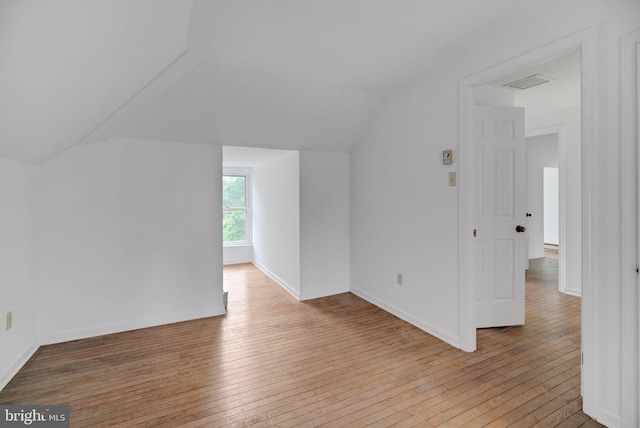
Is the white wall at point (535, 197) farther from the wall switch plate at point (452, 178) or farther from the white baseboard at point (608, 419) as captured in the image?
the white baseboard at point (608, 419)

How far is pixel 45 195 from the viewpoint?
257 cm

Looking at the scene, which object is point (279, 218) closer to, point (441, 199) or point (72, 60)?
point (441, 199)

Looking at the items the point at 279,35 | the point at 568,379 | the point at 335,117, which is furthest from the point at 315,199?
the point at 568,379

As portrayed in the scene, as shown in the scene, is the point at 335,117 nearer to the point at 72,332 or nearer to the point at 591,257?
the point at 591,257

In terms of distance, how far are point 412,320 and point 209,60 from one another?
2.87 metres

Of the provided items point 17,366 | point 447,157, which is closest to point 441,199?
point 447,157

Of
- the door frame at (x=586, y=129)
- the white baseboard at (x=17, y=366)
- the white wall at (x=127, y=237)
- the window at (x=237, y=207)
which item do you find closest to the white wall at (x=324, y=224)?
the white wall at (x=127, y=237)

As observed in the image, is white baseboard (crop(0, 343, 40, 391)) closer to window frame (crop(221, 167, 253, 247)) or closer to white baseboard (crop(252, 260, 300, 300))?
white baseboard (crop(252, 260, 300, 300))

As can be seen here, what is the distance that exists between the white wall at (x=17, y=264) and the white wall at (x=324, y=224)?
2.45 meters

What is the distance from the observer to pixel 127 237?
114 inches

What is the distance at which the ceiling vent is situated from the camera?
2962 millimetres

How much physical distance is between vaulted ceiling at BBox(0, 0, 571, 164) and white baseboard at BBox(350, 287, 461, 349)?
2.13m

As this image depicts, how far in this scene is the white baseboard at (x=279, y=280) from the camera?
3835 mm

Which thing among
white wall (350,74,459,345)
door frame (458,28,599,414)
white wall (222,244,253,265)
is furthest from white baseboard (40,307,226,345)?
door frame (458,28,599,414)
